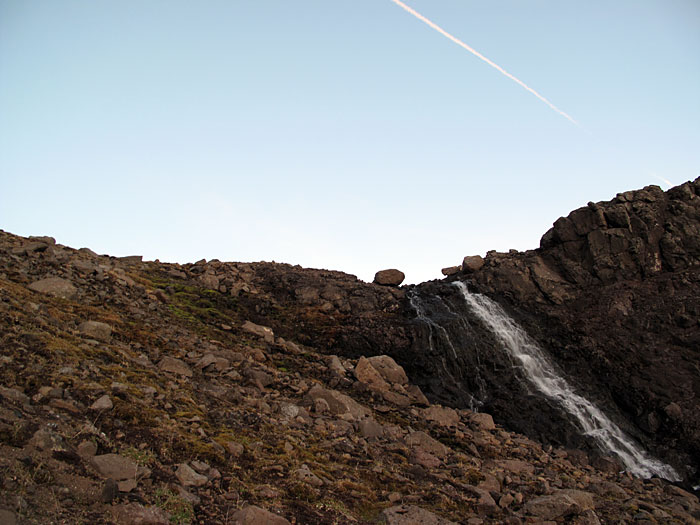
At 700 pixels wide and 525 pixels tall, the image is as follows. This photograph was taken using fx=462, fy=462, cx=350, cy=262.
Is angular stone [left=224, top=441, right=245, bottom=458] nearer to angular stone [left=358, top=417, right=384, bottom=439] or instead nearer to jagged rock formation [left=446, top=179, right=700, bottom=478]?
angular stone [left=358, top=417, right=384, bottom=439]

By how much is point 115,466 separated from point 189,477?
4.98 ft

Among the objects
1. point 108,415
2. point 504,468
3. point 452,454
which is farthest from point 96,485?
point 504,468

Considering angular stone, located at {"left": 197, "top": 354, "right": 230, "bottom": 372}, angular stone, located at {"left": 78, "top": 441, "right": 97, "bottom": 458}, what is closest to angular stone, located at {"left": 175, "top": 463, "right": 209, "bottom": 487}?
angular stone, located at {"left": 78, "top": 441, "right": 97, "bottom": 458}

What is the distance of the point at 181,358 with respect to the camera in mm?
18031

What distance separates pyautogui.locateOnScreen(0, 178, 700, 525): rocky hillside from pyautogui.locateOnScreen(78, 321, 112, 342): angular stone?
51mm

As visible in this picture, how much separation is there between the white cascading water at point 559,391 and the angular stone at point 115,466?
24097 millimetres

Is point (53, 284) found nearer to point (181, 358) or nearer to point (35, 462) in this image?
point (181, 358)

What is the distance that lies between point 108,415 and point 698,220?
4113 centimetres

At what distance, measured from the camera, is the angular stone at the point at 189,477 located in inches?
371

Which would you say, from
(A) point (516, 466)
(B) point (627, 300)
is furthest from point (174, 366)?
(B) point (627, 300)

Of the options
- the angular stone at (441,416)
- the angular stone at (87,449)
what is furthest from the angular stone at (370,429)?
the angular stone at (87,449)

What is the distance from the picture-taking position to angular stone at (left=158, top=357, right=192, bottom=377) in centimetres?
1625

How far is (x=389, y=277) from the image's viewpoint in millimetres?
40188

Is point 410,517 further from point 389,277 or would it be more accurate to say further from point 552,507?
point 389,277
